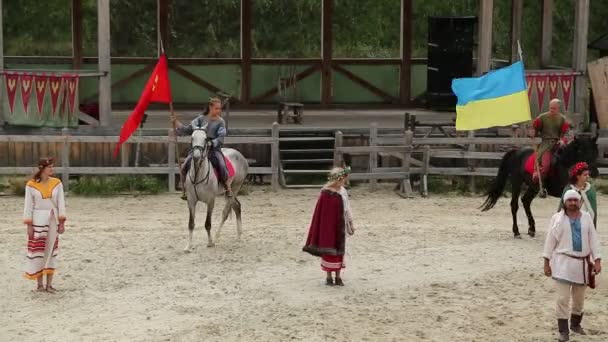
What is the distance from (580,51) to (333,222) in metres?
10.8

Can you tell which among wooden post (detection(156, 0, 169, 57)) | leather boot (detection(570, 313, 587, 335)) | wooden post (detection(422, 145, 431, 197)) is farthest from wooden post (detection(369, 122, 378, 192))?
leather boot (detection(570, 313, 587, 335))

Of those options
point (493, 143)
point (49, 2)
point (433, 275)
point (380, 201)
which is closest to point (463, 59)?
point (493, 143)

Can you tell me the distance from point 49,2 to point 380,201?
9172 millimetres

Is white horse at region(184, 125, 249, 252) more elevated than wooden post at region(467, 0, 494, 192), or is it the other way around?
wooden post at region(467, 0, 494, 192)

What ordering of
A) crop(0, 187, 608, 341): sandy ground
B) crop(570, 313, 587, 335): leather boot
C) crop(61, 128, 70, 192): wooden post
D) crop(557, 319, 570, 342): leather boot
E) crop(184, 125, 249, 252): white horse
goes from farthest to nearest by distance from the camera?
1. crop(61, 128, 70, 192): wooden post
2. crop(184, 125, 249, 252): white horse
3. crop(0, 187, 608, 341): sandy ground
4. crop(570, 313, 587, 335): leather boot
5. crop(557, 319, 570, 342): leather boot

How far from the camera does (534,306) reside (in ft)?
41.6

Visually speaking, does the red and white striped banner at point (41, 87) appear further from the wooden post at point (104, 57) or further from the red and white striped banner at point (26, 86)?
the wooden post at point (104, 57)

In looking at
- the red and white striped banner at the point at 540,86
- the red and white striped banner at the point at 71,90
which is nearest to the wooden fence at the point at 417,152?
the red and white striped banner at the point at 540,86

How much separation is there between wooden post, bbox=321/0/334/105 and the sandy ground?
7223mm

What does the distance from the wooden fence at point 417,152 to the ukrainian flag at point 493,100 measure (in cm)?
406

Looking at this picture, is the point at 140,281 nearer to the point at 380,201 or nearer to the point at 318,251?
the point at 318,251

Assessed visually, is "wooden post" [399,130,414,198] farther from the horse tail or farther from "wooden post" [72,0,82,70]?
"wooden post" [72,0,82,70]

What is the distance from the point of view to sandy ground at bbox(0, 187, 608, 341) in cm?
1164

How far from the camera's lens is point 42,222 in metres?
12.9
